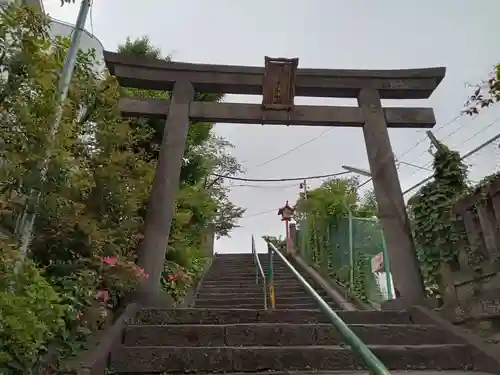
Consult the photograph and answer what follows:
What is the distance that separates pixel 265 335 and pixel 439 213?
1.94 metres

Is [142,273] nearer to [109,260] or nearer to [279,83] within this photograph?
[109,260]

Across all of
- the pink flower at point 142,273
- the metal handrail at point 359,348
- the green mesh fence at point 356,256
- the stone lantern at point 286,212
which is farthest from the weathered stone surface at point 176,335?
the stone lantern at point 286,212

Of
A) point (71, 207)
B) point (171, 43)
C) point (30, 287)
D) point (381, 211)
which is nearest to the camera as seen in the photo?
point (30, 287)

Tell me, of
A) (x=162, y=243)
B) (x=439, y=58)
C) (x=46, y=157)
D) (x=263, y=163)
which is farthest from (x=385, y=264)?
(x=263, y=163)

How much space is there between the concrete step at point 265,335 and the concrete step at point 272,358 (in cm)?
22

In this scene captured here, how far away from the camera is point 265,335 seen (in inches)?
138

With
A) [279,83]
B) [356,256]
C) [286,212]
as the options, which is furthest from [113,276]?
[286,212]

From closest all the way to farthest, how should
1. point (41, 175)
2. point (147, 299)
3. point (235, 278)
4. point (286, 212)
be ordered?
1. point (41, 175)
2. point (147, 299)
3. point (235, 278)
4. point (286, 212)

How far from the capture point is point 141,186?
482 cm

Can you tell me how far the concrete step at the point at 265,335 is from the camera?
347 cm

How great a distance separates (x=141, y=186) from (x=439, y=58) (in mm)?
6481

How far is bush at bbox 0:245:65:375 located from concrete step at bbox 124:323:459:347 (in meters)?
1.35

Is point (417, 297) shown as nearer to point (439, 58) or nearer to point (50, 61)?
point (50, 61)

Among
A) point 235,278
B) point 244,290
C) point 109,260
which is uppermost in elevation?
point 235,278
